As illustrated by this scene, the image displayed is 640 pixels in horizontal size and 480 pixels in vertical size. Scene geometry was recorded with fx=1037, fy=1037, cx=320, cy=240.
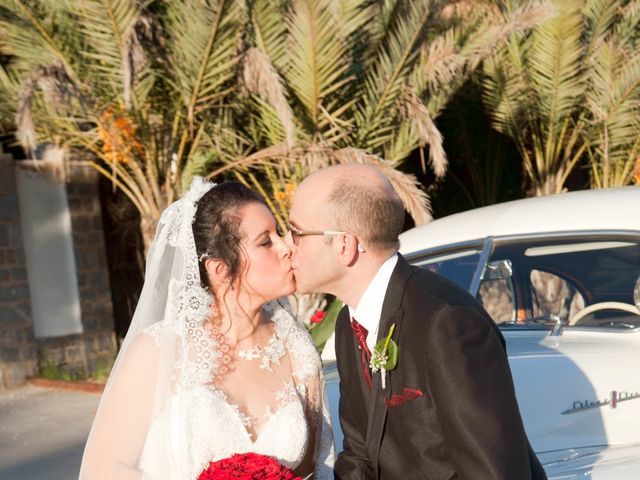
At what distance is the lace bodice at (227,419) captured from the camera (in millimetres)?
3062

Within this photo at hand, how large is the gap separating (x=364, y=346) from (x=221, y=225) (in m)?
0.76

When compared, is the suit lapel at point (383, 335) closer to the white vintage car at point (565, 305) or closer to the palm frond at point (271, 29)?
the white vintage car at point (565, 305)

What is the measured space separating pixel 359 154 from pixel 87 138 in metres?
2.78

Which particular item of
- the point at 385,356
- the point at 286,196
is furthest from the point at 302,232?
the point at 286,196

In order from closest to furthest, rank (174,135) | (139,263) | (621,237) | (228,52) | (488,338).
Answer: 1. (488,338)
2. (621,237)
3. (228,52)
4. (174,135)
5. (139,263)

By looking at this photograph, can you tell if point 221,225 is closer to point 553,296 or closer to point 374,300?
point 374,300

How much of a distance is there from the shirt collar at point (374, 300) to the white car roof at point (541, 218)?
1.30 metres

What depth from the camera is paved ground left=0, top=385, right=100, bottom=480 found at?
787 centimetres

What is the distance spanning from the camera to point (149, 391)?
3.06 m

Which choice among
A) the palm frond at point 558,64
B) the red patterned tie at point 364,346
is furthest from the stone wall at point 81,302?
the red patterned tie at point 364,346

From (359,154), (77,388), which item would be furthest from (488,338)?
(77,388)

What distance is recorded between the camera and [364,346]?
2.75 metres

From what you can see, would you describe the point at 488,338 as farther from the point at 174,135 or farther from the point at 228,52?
the point at 174,135

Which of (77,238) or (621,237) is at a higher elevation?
(77,238)
